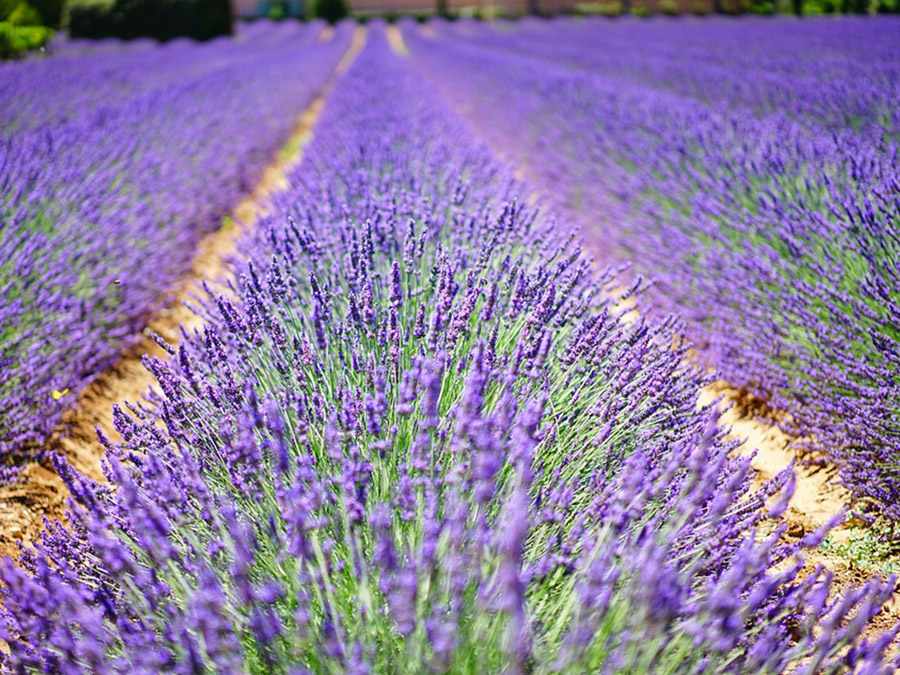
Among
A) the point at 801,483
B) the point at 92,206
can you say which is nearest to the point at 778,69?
the point at 801,483

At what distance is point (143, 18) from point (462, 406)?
22547 millimetres

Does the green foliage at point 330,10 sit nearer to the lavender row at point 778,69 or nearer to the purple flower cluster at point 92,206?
the lavender row at point 778,69

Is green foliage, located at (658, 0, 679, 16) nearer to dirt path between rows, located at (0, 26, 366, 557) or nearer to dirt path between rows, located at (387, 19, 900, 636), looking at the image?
dirt path between rows, located at (0, 26, 366, 557)

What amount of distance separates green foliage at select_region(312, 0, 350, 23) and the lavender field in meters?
33.2

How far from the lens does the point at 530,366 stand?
1.69 m

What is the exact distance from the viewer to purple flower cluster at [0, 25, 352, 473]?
102 inches

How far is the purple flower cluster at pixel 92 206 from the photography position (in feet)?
8.46

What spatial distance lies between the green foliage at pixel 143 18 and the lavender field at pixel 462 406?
17.4 metres

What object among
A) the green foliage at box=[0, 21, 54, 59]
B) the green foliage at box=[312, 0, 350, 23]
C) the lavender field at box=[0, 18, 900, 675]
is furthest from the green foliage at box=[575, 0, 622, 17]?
the lavender field at box=[0, 18, 900, 675]

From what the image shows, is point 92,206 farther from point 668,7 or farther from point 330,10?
point 668,7

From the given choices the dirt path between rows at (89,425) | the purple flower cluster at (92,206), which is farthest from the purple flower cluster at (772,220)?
the purple flower cluster at (92,206)

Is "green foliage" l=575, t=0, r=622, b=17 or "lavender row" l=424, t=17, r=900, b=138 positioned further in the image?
"green foliage" l=575, t=0, r=622, b=17

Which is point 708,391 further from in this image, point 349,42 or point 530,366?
point 349,42

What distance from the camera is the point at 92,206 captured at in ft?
11.1
